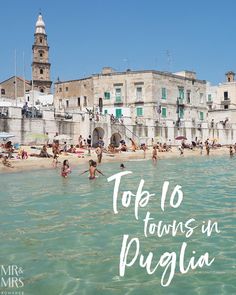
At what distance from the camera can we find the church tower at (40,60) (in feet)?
283

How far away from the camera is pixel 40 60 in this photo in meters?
87.1

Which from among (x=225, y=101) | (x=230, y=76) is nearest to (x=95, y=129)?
(x=225, y=101)

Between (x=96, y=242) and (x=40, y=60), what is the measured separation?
271ft

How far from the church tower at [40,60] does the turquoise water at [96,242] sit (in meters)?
73.5

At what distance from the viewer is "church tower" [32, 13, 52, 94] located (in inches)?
3391

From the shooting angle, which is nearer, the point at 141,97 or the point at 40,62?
the point at 141,97

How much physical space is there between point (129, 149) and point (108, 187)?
956 inches

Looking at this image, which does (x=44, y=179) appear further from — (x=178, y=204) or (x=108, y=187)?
(x=178, y=204)

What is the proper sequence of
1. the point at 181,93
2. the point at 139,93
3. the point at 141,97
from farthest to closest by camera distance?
the point at 181,93 → the point at 139,93 → the point at 141,97

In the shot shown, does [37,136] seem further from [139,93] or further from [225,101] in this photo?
[225,101]

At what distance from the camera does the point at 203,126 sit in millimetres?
55188

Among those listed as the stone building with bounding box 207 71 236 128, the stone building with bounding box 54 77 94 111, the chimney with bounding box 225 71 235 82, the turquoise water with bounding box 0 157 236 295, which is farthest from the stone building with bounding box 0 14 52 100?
the turquoise water with bounding box 0 157 236 295

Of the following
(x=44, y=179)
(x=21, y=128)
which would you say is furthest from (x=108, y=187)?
(x=21, y=128)

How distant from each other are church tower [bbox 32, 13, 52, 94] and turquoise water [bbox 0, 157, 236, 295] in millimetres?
73529
